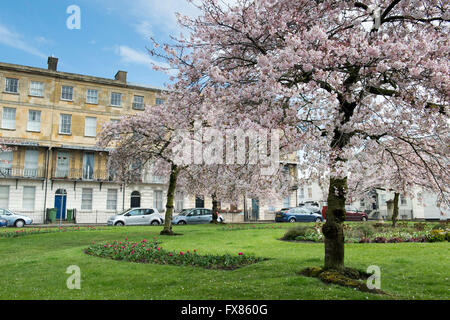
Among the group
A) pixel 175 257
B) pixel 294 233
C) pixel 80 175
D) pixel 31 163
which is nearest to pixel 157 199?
pixel 80 175

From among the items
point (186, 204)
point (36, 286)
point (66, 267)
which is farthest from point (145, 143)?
point (186, 204)

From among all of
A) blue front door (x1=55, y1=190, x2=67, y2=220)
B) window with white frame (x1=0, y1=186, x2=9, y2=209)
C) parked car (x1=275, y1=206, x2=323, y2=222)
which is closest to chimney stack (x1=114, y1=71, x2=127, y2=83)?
blue front door (x1=55, y1=190, x2=67, y2=220)

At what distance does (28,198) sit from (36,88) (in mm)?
10443

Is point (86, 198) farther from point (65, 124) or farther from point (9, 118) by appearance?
point (9, 118)

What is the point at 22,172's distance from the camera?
111ft

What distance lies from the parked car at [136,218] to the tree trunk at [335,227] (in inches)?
944

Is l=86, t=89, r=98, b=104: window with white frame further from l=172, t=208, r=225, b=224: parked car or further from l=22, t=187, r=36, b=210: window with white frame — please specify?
l=172, t=208, r=225, b=224: parked car

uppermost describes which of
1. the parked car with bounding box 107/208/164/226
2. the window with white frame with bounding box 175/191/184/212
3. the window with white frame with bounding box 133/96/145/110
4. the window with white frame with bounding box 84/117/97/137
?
the window with white frame with bounding box 133/96/145/110

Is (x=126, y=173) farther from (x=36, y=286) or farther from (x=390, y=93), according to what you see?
(x=390, y=93)

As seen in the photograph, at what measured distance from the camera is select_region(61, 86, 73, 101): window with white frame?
36438mm

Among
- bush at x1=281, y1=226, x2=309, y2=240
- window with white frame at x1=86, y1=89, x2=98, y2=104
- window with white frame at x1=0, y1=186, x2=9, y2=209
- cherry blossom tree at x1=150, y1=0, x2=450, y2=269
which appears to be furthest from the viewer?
window with white frame at x1=86, y1=89, x2=98, y2=104

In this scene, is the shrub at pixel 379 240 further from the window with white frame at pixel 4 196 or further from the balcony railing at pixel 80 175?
the window with white frame at pixel 4 196

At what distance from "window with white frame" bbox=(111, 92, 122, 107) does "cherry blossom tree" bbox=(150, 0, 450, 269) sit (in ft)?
104

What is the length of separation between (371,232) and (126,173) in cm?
1327
